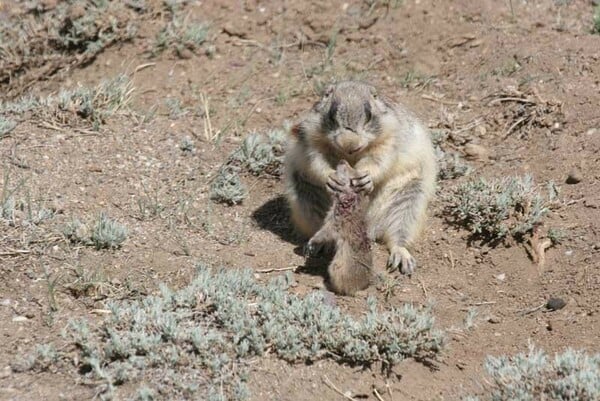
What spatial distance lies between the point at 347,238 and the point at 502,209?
127 cm

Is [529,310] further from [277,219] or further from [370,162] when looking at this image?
[277,219]

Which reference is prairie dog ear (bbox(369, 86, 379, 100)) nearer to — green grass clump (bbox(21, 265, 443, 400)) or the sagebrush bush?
green grass clump (bbox(21, 265, 443, 400))

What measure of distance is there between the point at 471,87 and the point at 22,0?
457 cm

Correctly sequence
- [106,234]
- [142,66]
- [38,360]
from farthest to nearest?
[142,66]
[106,234]
[38,360]

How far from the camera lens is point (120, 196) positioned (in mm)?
7039

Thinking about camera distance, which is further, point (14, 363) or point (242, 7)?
point (242, 7)

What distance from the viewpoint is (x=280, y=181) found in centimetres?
774

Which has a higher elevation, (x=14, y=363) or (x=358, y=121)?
(x=358, y=121)

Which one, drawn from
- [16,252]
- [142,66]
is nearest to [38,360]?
[16,252]

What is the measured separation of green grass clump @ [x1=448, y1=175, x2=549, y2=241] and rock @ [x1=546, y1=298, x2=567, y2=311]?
A: 0.69 m

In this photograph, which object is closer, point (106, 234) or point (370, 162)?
point (106, 234)

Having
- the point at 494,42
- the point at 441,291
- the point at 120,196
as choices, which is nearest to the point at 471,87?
the point at 494,42

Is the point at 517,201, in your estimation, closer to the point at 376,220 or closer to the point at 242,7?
the point at 376,220

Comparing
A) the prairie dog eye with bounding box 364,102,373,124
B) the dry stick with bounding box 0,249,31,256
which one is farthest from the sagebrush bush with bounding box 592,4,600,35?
the dry stick with bounding box 0,249,31,256
